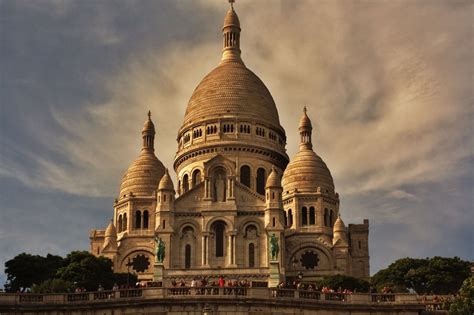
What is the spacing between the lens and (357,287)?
8075cm

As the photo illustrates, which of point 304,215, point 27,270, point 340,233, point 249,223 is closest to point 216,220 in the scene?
point 249,223

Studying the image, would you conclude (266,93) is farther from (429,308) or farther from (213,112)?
(429,308)

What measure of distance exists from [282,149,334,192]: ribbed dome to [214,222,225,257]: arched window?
10.8 meters

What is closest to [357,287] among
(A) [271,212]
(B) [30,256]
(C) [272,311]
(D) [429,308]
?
(A) [271,212]

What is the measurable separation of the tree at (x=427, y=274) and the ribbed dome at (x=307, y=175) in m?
20.4

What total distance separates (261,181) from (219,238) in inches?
573

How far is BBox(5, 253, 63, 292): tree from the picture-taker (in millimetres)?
82688

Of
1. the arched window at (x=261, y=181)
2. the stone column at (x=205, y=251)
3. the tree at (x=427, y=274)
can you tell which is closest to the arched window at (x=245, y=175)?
the arched window at (x=261, y=181)

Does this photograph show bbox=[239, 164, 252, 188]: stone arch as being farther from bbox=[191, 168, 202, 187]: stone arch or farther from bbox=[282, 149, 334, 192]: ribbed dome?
bbox=[191, 168, 202, 187]: stone arch

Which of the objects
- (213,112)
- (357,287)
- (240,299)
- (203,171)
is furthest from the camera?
(213,112)

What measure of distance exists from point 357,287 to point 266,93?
141ft

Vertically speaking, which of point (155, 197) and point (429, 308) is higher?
point (155, 197)

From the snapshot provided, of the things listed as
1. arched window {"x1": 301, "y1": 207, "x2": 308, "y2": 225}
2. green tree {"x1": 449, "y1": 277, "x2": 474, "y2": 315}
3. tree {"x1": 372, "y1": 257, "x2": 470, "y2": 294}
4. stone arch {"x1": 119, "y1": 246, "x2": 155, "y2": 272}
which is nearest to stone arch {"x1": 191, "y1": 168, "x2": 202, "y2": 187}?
stone arch {"x1": 119, "y1": 246, "x2": 155, "y2": 272}

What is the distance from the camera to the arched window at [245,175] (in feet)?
362
